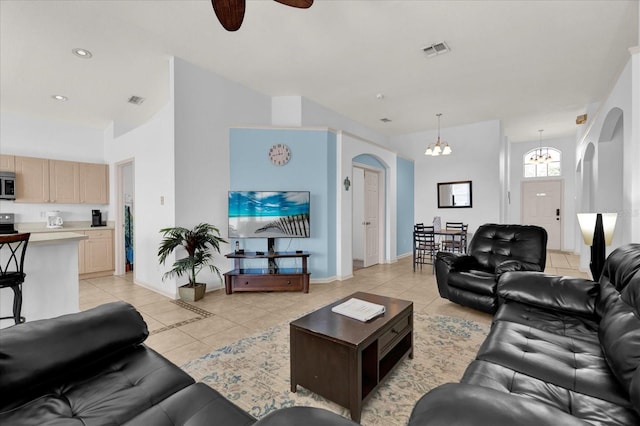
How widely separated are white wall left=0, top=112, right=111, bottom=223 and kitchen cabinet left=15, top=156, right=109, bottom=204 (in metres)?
0.27

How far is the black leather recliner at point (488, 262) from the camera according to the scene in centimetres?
304

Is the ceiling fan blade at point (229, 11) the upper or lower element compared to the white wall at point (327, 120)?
lower

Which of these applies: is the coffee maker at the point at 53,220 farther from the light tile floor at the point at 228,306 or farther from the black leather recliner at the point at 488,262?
the black leather recliner at the point at 488,262

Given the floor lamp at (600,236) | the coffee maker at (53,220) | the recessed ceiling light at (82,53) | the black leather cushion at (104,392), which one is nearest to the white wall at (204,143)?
the recessed ceiling light at (82,53)

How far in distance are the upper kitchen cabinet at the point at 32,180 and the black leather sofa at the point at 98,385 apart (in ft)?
17.6

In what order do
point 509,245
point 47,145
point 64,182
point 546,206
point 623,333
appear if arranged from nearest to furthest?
point 623,333, point 509,245, point 64,182, point 47,145, point 546,206

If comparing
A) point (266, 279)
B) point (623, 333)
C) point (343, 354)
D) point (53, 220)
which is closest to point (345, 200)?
point (266, 279)

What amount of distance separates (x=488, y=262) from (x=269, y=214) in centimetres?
299

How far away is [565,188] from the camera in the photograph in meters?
7.87

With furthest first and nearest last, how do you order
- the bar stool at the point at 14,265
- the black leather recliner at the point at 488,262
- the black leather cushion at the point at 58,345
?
the black leather recliner at the point at 488,262, the bar stool at the point at 14,265, the black leather cushion at the point at 58,345

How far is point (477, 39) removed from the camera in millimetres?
3496

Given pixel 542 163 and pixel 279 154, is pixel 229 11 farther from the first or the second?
pixel 542 163

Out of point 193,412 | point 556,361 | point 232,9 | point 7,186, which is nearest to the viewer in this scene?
point 193,412

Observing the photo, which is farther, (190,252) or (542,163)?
(542,163)
